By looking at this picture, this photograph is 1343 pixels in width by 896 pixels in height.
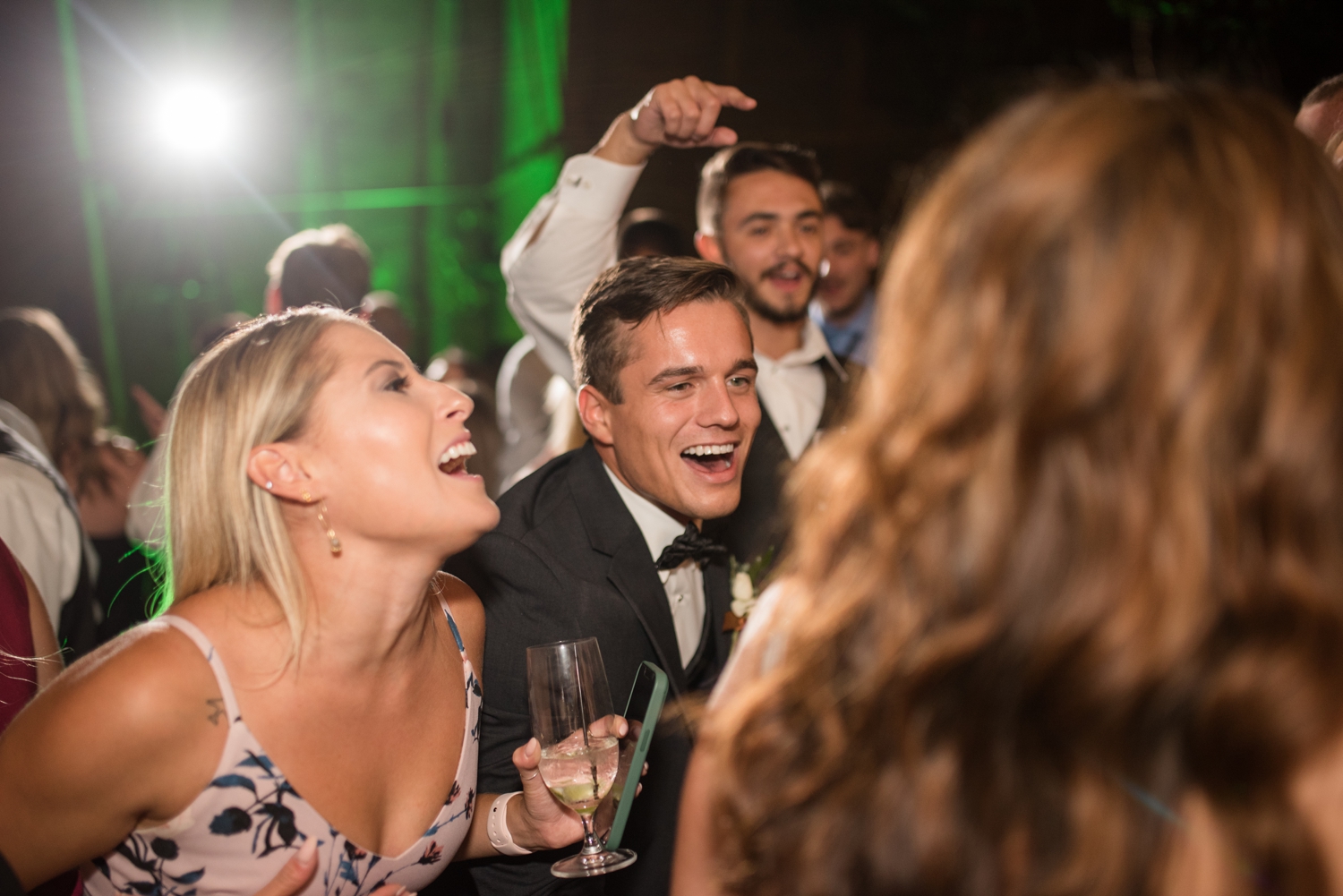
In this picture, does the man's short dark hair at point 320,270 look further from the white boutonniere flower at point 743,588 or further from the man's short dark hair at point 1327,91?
the man's short dark hair at point 1327,91

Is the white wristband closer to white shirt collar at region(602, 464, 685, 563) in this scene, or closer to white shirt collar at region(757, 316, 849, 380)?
white shirt collar at region(602, 464, 685, 563)

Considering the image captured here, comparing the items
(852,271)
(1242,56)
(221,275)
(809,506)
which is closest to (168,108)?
(221,275)

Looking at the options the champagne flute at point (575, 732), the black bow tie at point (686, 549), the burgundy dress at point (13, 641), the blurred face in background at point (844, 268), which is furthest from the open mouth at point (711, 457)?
the blurred face in background at point (844, 268)

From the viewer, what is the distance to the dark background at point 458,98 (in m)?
6.55

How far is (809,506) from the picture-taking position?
1.05 meters

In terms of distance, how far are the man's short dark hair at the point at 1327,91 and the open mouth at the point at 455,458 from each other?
7.29 ft

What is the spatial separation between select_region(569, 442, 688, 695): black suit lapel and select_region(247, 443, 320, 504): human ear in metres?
0.76

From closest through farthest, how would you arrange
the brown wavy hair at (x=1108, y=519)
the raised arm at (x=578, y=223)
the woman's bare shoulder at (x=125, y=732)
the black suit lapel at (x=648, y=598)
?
the brown wavy hair at (x=1108, y=519) → the woman's bare shoulder at (x=125, y=732) → the black suit lapel at (x=648, y=598) → the raised arm at (x=578, y=223)

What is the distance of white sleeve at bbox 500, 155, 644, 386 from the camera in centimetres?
279

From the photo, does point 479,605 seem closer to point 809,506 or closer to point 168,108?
point 809,506

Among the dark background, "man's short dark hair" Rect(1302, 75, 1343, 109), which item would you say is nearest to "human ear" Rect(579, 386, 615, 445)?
"man's short dark hair" Rect(1302, 75, 1343, 109)

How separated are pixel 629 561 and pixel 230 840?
971 millimetres

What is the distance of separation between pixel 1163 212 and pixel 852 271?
4.24 meters

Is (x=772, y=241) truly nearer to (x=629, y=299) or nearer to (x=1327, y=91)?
(x=629, y=299)
